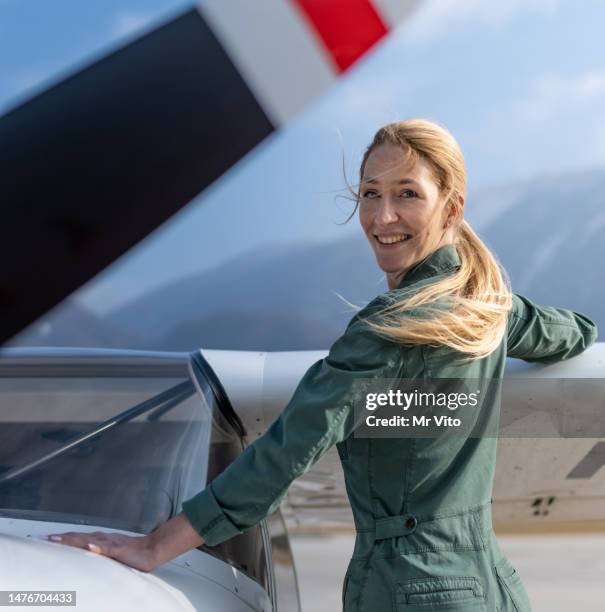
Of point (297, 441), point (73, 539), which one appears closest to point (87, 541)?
point (73, 539)

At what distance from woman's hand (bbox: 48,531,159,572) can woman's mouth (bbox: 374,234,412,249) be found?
624 mm

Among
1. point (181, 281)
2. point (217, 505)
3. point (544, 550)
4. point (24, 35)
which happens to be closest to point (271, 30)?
point (217, 505)

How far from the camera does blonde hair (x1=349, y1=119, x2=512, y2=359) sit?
4.51 ft

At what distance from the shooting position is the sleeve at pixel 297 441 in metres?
1.37

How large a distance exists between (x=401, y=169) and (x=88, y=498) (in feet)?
3.16

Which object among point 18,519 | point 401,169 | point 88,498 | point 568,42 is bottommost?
point 18,519

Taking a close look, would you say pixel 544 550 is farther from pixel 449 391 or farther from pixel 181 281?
pixel 449 391

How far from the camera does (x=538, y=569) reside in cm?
556

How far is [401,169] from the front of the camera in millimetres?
1525

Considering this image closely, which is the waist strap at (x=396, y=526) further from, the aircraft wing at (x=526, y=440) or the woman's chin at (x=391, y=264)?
the aircraft wing at (x=526, y=440)

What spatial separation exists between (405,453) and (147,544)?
443mm

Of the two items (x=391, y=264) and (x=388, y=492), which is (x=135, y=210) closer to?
(x=391, y=264)

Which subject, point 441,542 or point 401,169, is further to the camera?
point 401,169

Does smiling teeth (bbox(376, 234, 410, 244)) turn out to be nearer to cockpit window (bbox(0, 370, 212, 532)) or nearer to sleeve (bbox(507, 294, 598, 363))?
sleeve (bbox(507, 294, 598, 363))
